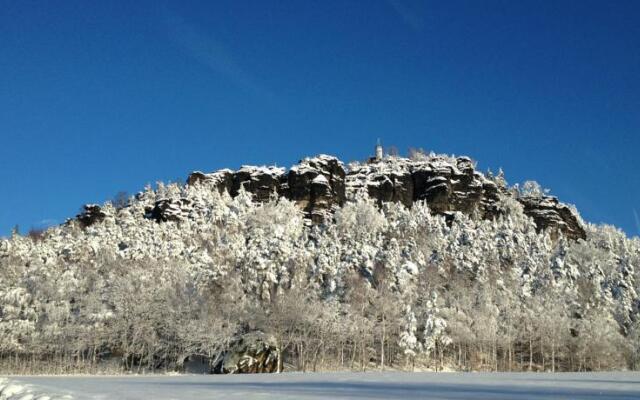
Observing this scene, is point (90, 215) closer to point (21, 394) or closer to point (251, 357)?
point (251, 357)

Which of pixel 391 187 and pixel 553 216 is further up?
pixel 391 187

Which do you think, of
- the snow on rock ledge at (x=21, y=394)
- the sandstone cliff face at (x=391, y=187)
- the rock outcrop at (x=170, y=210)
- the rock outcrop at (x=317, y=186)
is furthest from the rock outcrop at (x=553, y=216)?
the snow on rock ledge at (x=21, y=394)

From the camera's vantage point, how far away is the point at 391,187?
530 feet

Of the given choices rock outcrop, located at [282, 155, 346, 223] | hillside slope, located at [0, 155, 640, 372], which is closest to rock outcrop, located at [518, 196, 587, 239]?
hillside slope, located at [0, 155, 640, 372]

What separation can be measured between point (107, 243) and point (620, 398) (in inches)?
3936

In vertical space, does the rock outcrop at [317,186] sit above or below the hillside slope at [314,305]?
above

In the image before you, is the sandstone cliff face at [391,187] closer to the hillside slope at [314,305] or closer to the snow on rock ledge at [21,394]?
the hillside slope at [314,305]

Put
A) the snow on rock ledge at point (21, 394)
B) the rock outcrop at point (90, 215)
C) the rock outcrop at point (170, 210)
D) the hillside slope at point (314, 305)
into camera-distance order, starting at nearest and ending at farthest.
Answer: the snow on rock ledge at point (21, 394) < the hillside slope at point (314, 305) < the rock outcrop at point (170, 210) < the rock outcrop at point (90, 215)

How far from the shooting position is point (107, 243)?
104m

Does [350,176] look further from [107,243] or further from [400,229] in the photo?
[107,243]

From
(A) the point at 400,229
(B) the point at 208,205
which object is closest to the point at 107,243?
(B) the point at 208,205

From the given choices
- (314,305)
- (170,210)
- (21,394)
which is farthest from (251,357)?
(170,210)

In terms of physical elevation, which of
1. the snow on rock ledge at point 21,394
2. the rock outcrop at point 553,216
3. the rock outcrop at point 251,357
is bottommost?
the rock outcrop at point 251,357

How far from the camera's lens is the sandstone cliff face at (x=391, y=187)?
151625 mm
